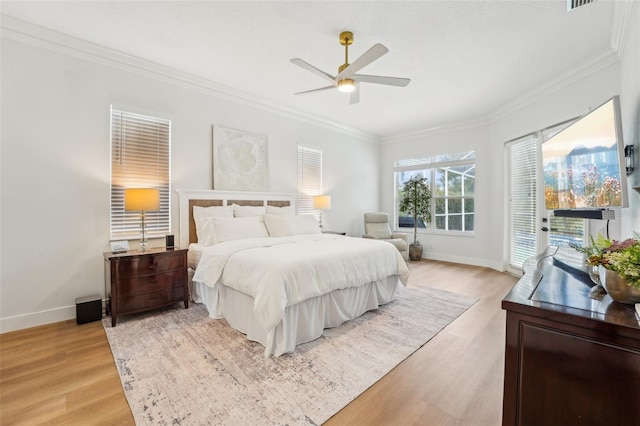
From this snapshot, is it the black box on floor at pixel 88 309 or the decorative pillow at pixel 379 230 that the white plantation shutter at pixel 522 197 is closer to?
the decorative pillow at pixel 379 230

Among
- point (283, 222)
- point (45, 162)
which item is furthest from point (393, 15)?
point (45, 162)

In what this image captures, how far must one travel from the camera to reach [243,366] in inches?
84.6

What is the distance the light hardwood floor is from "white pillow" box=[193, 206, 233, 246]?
4.40ft

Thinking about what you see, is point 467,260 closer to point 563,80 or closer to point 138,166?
point 563,80

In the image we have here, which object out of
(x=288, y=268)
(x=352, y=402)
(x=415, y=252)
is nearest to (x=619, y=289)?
(x=352, y=402)

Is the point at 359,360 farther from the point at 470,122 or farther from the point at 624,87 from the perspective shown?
the point at 470,122

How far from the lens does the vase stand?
112 cm

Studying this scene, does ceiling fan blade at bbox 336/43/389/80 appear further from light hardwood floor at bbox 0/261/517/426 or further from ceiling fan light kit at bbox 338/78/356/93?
light hardwood floor at bbox 0/261/517/426

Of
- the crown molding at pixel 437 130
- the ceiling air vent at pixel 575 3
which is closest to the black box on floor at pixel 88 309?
the ceiling air vent at pixel 575 3

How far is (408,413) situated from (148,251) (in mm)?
2924

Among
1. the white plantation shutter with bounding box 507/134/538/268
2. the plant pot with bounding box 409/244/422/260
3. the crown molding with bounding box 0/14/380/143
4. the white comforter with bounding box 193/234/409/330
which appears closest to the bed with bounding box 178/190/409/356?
the white comforter with bounding box 193/234/409/330

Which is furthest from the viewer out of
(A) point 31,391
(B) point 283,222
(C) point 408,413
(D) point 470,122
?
(D) point 470,122

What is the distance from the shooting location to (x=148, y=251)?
3.11 metres

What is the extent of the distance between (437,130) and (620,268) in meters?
5.73
